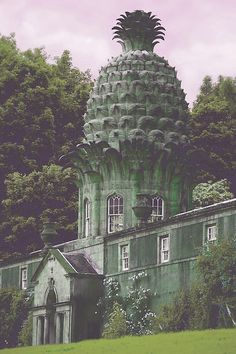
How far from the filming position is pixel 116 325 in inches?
2078

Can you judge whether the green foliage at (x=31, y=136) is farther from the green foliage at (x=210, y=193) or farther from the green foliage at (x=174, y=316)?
the green foliage at (x=174, y=316)

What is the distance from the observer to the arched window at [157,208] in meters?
60.2

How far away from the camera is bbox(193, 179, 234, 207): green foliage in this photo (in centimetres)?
7356

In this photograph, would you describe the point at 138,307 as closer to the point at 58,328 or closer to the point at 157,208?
the point at 58,328

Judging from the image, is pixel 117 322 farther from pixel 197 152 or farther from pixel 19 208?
pixel 19 208

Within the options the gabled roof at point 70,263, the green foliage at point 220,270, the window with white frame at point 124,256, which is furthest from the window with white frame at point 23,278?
the green foliage at point 220,270

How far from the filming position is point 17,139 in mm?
80812

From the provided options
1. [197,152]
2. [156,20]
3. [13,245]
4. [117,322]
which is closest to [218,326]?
[117,322]

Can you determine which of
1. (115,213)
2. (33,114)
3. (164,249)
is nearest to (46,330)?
(115,213)

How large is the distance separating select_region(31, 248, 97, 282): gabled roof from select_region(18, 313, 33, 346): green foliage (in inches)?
110

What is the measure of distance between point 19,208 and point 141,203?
20.7 meters

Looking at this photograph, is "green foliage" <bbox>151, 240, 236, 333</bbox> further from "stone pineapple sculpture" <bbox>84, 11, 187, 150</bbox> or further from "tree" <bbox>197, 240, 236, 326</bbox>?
"stone pineapple sculpture" <bbox>84, 11, 187, 150</bbox>

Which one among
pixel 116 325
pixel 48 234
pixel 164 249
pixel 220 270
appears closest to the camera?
pixel 220 270

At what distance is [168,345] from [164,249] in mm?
11453
